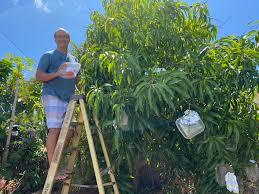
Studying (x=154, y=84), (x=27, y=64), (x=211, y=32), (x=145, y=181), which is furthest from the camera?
(x=27, y=64)

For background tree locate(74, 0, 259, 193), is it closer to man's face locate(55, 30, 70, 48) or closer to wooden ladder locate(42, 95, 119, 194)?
wooden ladder locate(42, 95, 119, 194)

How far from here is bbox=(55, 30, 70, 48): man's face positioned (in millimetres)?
3076

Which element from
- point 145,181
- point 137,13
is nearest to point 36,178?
point 145,181

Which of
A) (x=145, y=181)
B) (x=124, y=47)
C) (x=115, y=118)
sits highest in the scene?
(x=124, y=47)

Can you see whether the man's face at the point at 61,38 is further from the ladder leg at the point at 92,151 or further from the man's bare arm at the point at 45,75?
the ladder leg at the point at 92,151

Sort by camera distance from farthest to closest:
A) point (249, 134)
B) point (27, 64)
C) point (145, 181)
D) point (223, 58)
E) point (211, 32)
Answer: point (27, 64)
point (145, 181)
point (211, 32)
point (249, 134)
point (223, 58)

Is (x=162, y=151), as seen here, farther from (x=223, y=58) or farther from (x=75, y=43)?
(x=75, y=43)

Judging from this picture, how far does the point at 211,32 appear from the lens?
3.35 meters

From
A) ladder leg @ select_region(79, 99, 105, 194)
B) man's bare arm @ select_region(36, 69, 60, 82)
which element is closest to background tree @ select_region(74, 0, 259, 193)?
ladder leg @ select_region(79, 99, 105, 194)

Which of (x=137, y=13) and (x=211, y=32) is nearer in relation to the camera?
(x=137, y=13)

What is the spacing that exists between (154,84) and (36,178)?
1948 mm

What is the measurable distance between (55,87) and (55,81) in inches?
2.0

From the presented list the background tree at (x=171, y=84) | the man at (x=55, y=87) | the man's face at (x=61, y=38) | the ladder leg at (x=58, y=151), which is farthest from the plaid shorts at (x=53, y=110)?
the man's face at (x=61, y=38)

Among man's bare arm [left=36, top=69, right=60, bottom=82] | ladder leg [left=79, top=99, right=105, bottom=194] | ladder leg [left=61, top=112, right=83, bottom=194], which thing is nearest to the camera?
ladder leg [left=79, top=99, right=105, bottom=194]
